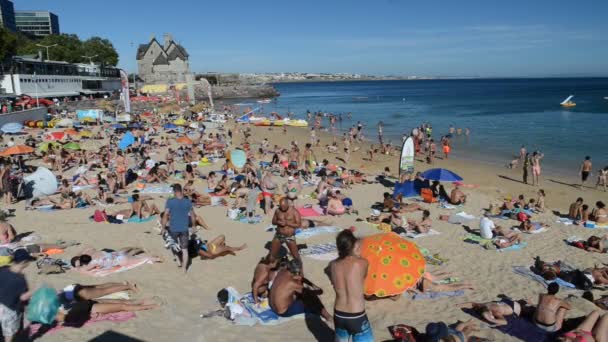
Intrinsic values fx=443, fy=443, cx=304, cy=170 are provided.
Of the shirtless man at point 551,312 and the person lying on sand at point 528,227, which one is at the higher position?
the shirtless man at point 551,312

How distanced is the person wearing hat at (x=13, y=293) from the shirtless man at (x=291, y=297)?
2839mm

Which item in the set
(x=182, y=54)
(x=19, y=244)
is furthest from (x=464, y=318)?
(x=182, y=54)

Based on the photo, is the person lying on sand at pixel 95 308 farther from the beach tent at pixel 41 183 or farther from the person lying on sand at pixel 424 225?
the beach tent at pixel 41 183

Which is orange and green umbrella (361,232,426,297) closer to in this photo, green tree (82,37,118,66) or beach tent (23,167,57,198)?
beach tent (23,167,57,198)

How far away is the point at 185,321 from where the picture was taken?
213 inches

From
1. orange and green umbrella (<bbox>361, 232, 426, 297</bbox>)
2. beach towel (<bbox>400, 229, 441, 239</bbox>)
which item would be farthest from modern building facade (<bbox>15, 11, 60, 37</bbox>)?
orange and green umbrella (<bbox>361, 232, 426, 297</bbox>)

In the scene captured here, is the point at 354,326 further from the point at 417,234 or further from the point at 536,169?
the point at 536,169

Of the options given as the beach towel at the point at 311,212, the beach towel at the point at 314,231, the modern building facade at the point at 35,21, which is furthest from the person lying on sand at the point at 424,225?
the modern building facade at the point at 35,21

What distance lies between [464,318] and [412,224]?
13.5 ft

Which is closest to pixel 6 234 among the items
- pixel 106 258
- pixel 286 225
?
pixel 106 258

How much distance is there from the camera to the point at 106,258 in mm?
7262

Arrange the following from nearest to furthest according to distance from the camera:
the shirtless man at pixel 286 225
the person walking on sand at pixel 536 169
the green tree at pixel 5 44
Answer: the shirtless man at pixel 286 225, the person walking on sand at pixel 536 169, the green tree at pixel 5 44

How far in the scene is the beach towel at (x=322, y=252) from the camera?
7910 mm

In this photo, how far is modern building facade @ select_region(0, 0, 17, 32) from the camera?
131 metres
